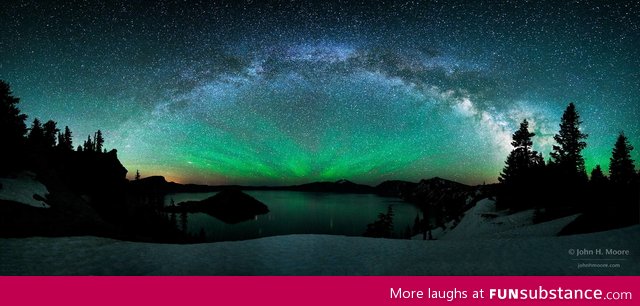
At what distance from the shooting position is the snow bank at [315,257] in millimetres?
10062

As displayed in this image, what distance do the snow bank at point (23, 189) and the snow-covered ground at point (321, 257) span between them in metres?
3.39

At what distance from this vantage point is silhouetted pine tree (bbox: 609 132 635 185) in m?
54.3

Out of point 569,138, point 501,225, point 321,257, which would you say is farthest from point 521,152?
point 321,257

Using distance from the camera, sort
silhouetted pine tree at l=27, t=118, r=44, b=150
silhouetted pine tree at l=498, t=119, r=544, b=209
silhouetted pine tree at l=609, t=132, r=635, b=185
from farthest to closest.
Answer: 1. silhouetted pine tree at l=609, t=132, r=635, b=185
2. silhouetted pine tree at l=498, t=119, r=544, b=209
3. silhouetted pine tree at l=27, t=118, r=44, b=150

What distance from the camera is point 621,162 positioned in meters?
55.6

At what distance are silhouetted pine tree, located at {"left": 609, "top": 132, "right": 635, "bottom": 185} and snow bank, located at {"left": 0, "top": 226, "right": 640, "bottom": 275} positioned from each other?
5807 centimetres

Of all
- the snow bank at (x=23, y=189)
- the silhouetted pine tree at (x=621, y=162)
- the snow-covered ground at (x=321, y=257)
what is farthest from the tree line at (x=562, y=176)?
the snow bank at (x=23, y=189)

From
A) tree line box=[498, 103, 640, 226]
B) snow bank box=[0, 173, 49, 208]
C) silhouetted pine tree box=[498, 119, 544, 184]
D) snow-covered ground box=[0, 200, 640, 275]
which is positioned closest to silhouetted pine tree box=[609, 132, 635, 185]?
tree line box=[498, 103, 640, 226]

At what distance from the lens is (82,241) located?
13539 mm

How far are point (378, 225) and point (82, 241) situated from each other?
Result: 71252 mm
